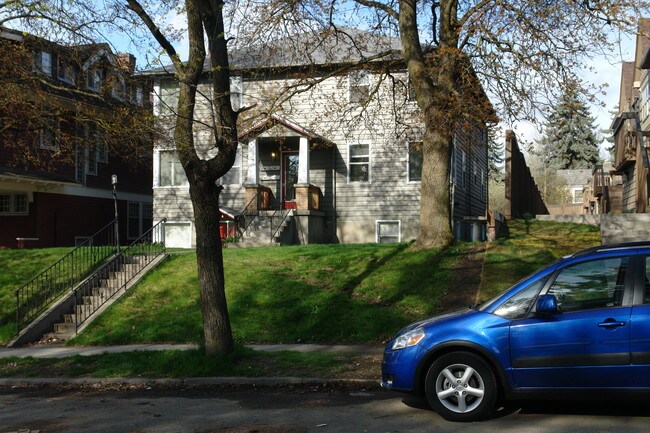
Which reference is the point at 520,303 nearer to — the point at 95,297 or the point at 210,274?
the point at 210,274

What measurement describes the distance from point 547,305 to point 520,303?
35 cm

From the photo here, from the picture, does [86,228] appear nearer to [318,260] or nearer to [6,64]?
[6,64]

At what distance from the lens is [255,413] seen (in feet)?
24.2

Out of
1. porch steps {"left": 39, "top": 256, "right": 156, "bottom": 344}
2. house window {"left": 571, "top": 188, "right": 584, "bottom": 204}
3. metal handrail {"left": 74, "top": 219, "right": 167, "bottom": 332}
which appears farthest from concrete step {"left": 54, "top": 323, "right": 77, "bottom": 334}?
house window {"left": 571, "top": 188, "right": 584, "bottom": 204}

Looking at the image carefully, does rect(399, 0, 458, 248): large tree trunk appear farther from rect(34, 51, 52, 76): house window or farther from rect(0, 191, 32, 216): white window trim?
rect(0, 191, 32, 216): white window trim

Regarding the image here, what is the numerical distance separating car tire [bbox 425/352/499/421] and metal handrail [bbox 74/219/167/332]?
9527 millimetres

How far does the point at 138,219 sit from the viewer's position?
3188 cm

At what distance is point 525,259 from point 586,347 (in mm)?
8748

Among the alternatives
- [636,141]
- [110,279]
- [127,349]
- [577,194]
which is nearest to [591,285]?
[127,349]

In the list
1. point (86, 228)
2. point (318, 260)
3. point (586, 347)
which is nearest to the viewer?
point (586, 347)

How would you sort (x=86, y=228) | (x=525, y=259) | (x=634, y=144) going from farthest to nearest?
(x=86, y=228) → (x=634, y=144) → (x=525, y=259)

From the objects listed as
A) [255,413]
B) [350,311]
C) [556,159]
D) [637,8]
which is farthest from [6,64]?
[556,159]

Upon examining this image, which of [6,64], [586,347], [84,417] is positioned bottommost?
[84,417]

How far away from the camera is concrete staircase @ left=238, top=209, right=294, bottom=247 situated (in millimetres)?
21203
